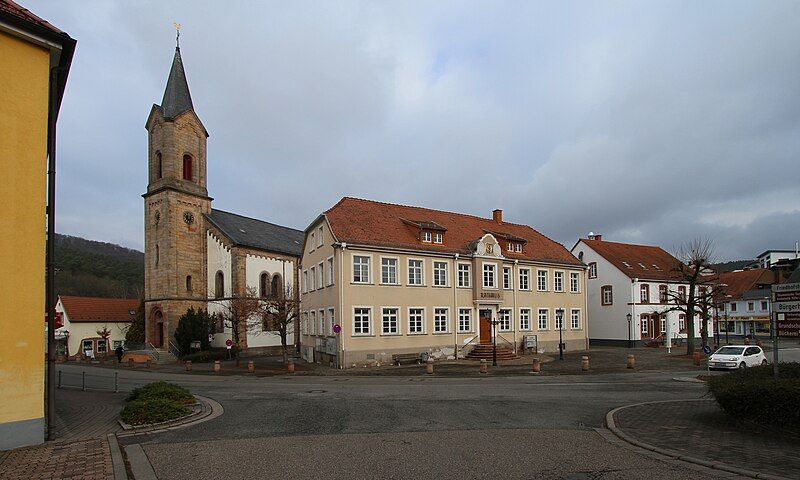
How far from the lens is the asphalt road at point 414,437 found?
881cm

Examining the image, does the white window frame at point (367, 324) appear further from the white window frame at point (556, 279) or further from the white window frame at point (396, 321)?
the white window frame at point (556, 279)

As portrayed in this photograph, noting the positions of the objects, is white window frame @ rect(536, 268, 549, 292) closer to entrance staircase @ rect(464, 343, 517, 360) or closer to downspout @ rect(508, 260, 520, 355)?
downspout @ rect(508, 260, 520, 355)

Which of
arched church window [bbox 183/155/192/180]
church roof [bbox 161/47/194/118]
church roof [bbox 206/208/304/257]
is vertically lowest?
church roof [bbox 206/208/304/257]

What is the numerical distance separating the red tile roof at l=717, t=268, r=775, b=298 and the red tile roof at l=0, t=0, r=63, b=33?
242ft

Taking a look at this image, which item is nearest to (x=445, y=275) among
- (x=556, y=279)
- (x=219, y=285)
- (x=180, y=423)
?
Answer: (x=556, y=279)

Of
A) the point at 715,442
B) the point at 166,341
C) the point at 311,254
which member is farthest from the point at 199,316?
the point at 715,442

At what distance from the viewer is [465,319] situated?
36.5 metres

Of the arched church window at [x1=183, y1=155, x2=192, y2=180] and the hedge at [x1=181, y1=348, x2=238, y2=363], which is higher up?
the arched church window at [x1=183, y1=155, x2=192, y2=180]

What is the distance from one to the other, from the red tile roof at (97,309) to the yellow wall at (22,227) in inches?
1931

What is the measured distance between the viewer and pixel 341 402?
16797mm

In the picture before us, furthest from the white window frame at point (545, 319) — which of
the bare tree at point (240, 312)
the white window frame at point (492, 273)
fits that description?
the bare tree at point (240, 312)

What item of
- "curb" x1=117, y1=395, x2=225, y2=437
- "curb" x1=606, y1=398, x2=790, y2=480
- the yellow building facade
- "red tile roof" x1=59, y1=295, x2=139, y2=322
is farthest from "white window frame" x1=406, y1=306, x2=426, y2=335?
"red tile roof" x1=59, y1=295, x2=139, y2=322

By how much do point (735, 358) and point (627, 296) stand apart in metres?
21.3

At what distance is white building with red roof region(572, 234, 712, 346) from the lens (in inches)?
1863
